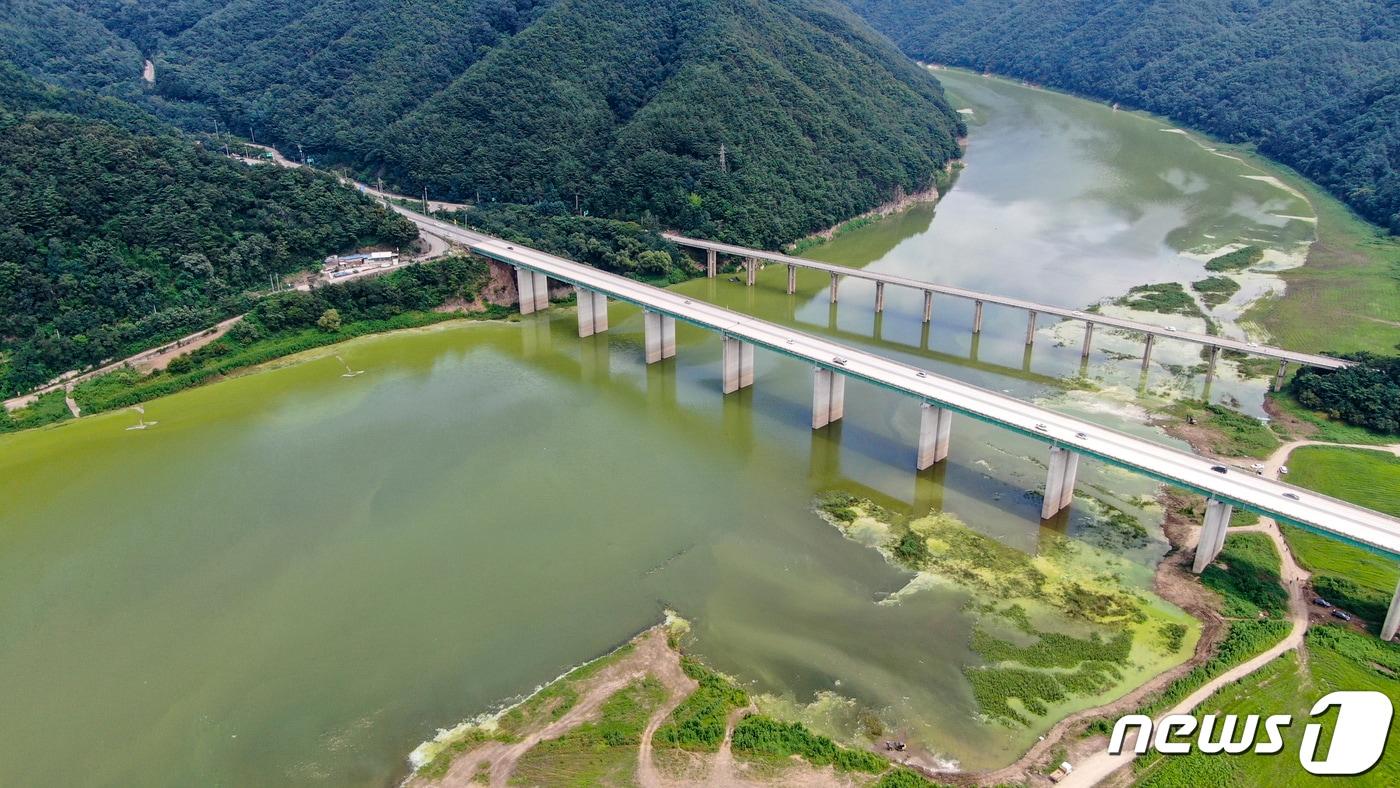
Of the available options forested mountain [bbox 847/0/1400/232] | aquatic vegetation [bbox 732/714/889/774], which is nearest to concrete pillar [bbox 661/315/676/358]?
aquatic vegetation [bbox 732/714/889/774]

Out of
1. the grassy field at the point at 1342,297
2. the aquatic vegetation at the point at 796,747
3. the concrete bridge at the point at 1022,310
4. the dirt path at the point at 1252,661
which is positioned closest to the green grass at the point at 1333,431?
the concrete bridge at the point at 1022,310

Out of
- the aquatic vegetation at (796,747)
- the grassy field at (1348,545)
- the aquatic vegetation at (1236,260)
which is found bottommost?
the aquatic vegetation at (796,747)

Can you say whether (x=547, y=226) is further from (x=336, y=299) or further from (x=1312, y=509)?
(x=1312, y=509)

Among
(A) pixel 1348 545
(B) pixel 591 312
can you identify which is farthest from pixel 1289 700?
(B) pixel 591 312

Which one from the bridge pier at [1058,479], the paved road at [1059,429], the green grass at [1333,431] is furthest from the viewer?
the green grass at [1333,431]

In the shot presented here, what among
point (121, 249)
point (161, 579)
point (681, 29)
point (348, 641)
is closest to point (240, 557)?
point (161, 579)

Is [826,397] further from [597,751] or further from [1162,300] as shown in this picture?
[1162,300]

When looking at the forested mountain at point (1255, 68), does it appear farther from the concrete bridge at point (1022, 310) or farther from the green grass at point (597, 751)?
the green grass at point (597, 751)
